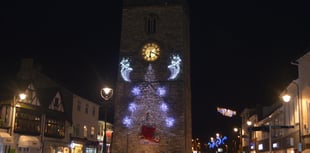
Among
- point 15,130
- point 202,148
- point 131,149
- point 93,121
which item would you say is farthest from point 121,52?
point 202,148

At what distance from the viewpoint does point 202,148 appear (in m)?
116

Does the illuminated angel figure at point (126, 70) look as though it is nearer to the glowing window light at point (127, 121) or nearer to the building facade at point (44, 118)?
the glowing window light at point (127, 121)

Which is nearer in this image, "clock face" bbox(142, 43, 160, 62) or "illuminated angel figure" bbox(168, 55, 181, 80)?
"illuminated angel figure" bbox(168, 55, 181, 80)

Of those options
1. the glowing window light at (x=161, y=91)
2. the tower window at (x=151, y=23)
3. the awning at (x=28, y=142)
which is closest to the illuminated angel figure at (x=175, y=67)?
the glowing window light at (x=161, y=91)

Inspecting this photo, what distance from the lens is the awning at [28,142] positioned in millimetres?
39531

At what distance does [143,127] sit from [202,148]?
81.4 metres

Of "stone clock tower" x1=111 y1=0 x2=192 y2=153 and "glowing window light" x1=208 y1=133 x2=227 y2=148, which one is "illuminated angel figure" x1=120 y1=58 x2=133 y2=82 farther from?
"glowing window light" x1=208 y1=133 x2=227 y2=148

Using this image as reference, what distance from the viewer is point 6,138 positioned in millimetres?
37094

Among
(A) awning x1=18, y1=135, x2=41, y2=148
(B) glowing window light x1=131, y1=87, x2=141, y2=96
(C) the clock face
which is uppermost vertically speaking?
(C) the clock face

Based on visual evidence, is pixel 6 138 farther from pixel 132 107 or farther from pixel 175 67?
pixel 175 67

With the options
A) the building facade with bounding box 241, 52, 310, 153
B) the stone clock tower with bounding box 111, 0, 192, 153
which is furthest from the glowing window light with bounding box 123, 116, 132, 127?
the building facade with bounding box 241, 52, 310, 153

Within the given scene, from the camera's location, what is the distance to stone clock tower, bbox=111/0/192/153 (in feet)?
121

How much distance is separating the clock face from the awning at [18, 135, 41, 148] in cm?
1247

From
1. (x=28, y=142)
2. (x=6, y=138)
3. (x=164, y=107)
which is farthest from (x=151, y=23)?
(x=6, y=138)
